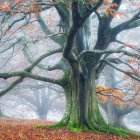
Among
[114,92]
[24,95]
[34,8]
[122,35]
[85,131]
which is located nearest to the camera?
[34,8]

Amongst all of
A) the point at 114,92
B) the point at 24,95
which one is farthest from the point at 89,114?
the point at 24,95

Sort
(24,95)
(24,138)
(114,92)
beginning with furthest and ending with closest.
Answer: (24,95) < (114,92) < (24,138)

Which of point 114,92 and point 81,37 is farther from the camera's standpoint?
point 114,92

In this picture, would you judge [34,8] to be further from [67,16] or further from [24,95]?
[24,95]

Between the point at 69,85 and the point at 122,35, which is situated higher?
the point at 122,35

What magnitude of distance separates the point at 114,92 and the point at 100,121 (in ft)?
10.3

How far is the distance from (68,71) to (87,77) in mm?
1071

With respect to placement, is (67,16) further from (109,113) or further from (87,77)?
(109,113)

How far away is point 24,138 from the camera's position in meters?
10.1

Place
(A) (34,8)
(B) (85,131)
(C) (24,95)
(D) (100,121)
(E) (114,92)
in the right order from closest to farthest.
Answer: (A) (34,8) < (B) (85,131) < (D) (100,121) < (E) (114,92) < (C) (24,95)

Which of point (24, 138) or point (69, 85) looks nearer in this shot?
point (24, 138)

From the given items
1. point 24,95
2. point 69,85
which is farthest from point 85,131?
point 24,95

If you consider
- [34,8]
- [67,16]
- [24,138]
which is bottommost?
[24,138]

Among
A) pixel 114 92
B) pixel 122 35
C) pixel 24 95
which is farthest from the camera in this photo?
pixel 24 95
